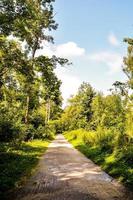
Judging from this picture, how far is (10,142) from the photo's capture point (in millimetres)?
26797

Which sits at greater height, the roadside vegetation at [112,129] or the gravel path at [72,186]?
the roadside vegetation at [112,129]

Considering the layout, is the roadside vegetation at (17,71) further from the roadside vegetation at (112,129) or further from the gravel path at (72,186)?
the roadside vegetation at (112,129)

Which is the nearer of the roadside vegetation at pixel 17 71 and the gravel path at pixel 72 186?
the gravel path at pixel 72 186

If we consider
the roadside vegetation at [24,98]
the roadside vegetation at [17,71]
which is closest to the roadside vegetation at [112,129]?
the roadside vegetation at [24,98]

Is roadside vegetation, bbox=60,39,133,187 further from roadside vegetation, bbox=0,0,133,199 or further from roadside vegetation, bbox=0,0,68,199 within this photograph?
roadside vegetation, bbox=0,0,68,199

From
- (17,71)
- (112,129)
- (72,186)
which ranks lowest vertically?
(72,186)

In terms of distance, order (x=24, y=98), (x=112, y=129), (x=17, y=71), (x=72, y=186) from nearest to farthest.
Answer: (x=72, y=186) → (x=17, y=71) → (x=112, y=129) → (x=24, y=98)

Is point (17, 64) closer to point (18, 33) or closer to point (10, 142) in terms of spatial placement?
point (18, 33)

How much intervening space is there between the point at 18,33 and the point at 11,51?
151cm

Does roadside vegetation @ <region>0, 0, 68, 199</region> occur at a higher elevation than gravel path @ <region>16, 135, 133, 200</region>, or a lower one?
higher

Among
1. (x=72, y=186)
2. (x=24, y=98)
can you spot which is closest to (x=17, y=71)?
(x=72, y=186)

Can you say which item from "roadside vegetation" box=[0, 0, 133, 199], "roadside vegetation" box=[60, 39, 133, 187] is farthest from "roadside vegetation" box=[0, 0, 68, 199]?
"roadside vegetation" box=[60, 39, 133, 187]

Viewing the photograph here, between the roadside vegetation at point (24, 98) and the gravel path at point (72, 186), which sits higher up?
the roadside vegetation at point (24, 98)

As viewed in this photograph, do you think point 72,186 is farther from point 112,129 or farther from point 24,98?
point 24,98
